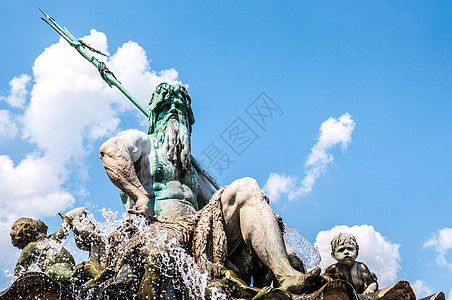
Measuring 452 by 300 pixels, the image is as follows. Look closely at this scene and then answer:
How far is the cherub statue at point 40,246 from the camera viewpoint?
18.5 feet

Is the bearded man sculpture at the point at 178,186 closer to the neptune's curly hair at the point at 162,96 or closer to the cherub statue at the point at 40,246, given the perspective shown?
the neptune's curly hair at the point at 162,96

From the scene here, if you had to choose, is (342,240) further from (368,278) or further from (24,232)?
(24,232)

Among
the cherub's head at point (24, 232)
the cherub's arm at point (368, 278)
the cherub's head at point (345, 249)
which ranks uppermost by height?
the cherub's head at point (24, 232)

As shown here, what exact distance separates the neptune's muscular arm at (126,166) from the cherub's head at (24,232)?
1014mm

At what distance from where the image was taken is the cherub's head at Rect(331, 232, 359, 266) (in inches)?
217

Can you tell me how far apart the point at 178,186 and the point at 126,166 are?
31.0 inches

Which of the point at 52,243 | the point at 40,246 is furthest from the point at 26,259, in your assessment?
the point at 52,243

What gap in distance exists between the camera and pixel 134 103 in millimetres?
8742

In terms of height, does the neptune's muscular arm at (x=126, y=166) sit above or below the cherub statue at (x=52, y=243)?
above

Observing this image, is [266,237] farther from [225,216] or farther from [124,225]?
[124,225]

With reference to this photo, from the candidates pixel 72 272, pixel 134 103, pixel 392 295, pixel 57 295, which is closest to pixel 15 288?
pixel 57 295

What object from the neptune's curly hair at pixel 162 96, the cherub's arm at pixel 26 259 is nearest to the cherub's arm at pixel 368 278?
the neptune's curly hair at pixel 162 96

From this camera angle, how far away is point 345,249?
554 cm

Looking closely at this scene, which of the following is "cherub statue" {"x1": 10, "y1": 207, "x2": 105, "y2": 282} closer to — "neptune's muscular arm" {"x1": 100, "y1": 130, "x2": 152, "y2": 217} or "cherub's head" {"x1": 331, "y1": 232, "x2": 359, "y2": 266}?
"neptune's muscular arm" {"x1": 100, "y1": 130, "x2": 152, "y2": 217}
